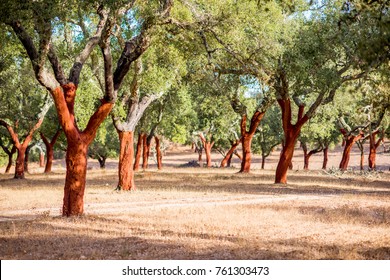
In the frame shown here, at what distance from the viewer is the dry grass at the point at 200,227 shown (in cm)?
1106

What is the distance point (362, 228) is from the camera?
14062 mm

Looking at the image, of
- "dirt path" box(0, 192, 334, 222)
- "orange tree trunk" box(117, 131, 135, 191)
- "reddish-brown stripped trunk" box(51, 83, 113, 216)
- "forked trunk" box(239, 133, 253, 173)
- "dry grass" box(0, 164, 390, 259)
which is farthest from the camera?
"forked trunk" box(239, 133, 253, 173)

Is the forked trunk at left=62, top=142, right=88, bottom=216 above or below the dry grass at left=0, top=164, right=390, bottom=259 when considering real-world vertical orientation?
above

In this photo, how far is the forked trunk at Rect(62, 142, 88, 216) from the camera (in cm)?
1579

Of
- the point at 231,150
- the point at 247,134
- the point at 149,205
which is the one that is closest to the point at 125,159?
the point at 149,205

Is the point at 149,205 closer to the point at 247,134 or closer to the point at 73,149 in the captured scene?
the point at 73,149

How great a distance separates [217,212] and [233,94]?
20.0 m

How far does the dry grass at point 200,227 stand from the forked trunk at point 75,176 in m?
0.42

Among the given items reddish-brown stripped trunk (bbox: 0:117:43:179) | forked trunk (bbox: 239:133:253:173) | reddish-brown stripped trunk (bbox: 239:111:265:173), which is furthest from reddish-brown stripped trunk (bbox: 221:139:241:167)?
reddish-brown stripped trunk (bbox: 0:117:43:179)

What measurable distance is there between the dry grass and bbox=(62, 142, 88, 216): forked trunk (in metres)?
0.42

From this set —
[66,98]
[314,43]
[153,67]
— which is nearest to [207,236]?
[66,98]

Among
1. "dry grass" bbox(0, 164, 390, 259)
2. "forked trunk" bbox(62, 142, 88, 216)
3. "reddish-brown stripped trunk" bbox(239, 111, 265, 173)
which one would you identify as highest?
"reddish-brown stripped trunk" bbox(239, 111, 265, 173)

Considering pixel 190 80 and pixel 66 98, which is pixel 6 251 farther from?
pixel 190 80

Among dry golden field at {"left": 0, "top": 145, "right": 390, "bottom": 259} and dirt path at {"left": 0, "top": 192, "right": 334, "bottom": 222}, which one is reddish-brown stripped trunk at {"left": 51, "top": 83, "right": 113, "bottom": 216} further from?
dirt path at {"left": 0, "top": 192, "right": 334, "bottom": 222}
